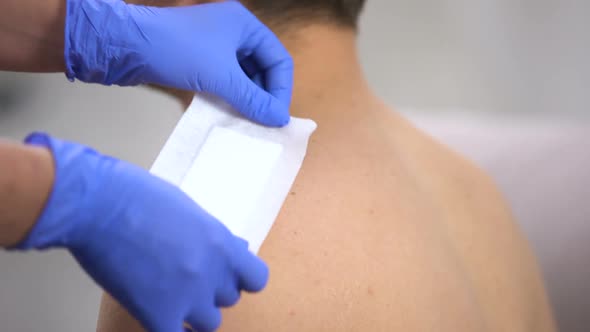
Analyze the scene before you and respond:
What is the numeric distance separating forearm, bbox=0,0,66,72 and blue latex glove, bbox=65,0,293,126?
33 millimetres

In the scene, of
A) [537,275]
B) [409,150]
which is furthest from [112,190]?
[537,275]

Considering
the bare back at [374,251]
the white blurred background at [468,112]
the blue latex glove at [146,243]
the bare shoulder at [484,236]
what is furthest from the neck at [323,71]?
the white blurred background at [468,112]

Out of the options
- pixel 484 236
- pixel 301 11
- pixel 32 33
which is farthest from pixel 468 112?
pixel 32 33

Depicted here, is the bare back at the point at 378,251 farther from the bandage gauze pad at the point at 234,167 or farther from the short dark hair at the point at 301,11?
the short dark hair at the point at 301,11

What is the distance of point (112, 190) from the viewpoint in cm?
58

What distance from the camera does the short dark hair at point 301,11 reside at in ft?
2.71

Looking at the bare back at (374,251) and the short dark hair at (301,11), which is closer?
the bare back at (374,251)

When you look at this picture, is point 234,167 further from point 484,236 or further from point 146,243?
point 484,236

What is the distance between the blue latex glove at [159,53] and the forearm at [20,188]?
21 cm

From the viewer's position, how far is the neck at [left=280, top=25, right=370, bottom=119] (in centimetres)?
78

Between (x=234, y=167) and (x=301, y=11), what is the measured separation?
29cm

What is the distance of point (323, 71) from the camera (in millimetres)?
805

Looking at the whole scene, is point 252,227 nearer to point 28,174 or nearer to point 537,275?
point 28,174

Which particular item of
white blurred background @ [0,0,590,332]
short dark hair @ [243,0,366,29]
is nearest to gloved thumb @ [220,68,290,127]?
short dark hair @ [243,0,366,29]
